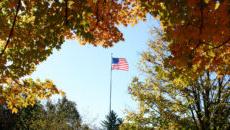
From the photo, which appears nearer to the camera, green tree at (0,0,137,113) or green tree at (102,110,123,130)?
green tree at (0,0,137,113)

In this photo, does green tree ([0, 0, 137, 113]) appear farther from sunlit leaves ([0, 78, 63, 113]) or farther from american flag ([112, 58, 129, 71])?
american flag ([112, 58, 129, 71])

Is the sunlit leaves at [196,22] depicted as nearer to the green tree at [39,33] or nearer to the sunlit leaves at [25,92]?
the green tree at [39,33]

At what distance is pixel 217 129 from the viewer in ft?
64.0

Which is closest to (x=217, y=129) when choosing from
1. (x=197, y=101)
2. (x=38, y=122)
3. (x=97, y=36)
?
(x=197, y=101)

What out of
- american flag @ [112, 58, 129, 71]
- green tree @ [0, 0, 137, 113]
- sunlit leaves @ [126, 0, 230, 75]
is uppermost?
american flag @ [112, 58, 129, 71]

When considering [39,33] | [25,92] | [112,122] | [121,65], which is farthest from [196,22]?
[112,122]

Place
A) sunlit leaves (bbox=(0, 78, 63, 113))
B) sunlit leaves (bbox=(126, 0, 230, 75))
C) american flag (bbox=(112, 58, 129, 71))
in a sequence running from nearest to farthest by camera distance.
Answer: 1. sunlit leaves (bbox=(126, 0, 230, 75))
2. sunlit leaves (bbox=(0, 78, 63, 113))
3. american flag (bbox=(112, 58, 129, 71))

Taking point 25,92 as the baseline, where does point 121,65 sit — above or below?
above

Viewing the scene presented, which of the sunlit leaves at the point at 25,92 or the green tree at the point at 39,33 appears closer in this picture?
the green tree at the point at 39,33

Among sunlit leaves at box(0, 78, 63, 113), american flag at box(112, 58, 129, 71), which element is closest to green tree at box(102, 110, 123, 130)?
american flag at box(112, 58, 129, 71)

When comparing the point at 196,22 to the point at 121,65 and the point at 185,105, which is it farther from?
the point at 121,65

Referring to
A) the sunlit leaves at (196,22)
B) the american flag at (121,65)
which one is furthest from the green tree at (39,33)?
the american flag at (121,65)

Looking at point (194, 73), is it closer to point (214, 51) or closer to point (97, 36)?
point (214, 51)

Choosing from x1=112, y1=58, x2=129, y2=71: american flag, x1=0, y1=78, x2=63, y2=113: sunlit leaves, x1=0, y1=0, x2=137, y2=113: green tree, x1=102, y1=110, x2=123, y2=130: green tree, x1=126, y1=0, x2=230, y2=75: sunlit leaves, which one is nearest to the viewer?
x1=126, y1=0, x2=230, y2=75: sunlit leaves
